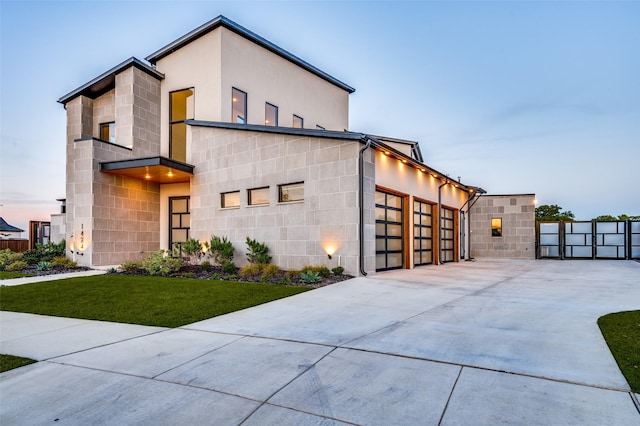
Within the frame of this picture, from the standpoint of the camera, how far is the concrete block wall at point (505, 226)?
21.2m

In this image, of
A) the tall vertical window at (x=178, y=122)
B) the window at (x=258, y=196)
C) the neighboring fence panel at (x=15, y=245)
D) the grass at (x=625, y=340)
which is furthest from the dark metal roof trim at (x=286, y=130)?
the neighboring fence panel at (x=15, y=245)

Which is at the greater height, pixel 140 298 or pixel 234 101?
pixel 234 101

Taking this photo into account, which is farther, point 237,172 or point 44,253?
point 44,253

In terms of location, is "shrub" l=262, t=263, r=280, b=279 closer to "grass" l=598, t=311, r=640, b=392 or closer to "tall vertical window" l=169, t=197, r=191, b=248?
"tall vertical window" l=169, t=197, r=191, b=248

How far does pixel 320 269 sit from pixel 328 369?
7141 millimetres

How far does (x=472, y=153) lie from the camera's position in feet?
116

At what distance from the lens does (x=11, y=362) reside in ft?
12.5

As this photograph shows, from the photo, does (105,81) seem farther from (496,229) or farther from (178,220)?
(496,229)

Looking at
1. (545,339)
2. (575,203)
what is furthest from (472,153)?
(545,339)

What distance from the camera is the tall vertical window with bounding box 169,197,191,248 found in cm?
1667

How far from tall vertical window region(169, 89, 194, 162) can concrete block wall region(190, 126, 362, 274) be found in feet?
8.13

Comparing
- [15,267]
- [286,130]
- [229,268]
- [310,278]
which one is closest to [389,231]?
Answer: [310,278]

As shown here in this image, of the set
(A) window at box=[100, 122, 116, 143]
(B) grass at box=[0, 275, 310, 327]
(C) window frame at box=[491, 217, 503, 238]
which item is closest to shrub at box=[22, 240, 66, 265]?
(A) window at box=[100, 122, 116, 143]

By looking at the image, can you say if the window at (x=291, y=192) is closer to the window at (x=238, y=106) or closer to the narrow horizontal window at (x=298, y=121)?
the window at (x=238, y=106)
